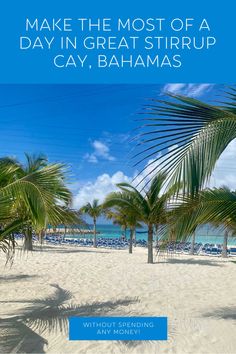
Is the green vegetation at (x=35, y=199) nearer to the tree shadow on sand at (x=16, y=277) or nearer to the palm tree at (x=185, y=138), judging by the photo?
the palm tree at (x=185, y=138)

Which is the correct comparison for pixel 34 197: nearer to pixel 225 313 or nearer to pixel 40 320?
pixel 40 320

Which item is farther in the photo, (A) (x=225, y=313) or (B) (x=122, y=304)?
(B) (x=122, y=304)

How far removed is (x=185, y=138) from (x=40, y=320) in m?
3.45

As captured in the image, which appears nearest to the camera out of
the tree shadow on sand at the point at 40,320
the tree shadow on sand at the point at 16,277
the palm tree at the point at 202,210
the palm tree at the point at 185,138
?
the palm tree at the point at 185,138

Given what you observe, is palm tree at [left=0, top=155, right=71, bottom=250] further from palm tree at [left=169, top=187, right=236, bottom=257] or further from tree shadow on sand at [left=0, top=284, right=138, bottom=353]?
palm tree at [left=169, top=187, right=236, bottom=257]

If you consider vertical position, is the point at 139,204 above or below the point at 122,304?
above

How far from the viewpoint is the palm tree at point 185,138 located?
93.7 inches

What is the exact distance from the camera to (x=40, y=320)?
15.0 feet

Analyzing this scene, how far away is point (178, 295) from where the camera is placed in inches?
246

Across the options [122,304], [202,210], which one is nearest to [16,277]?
[122,304]

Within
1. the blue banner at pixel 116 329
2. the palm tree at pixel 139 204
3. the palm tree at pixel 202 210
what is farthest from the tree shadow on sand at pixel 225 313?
the palm tree at pixel 139 204

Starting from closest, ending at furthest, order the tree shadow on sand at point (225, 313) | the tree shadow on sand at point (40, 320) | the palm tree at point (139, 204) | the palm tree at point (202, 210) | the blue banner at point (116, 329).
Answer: the palm tree at point (202, 210) → the tree shadow on sand at point (40, 320) → the blue banner at point (116, 329) → the tree shadow on sand at point (225, 313) → the palm tree at point (139, 204)

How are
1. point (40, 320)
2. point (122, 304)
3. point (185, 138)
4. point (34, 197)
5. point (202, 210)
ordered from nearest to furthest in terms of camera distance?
point (185, 138)
point (202, 210)
point (34, 197)
point (40, 320)
point (122, 304)

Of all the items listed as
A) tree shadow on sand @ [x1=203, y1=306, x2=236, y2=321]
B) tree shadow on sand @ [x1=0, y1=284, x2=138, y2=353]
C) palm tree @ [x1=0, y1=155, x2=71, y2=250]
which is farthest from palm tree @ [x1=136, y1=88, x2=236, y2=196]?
tree shadow on sand @ [x1=203, y1=306, x2=236, y2=321]
